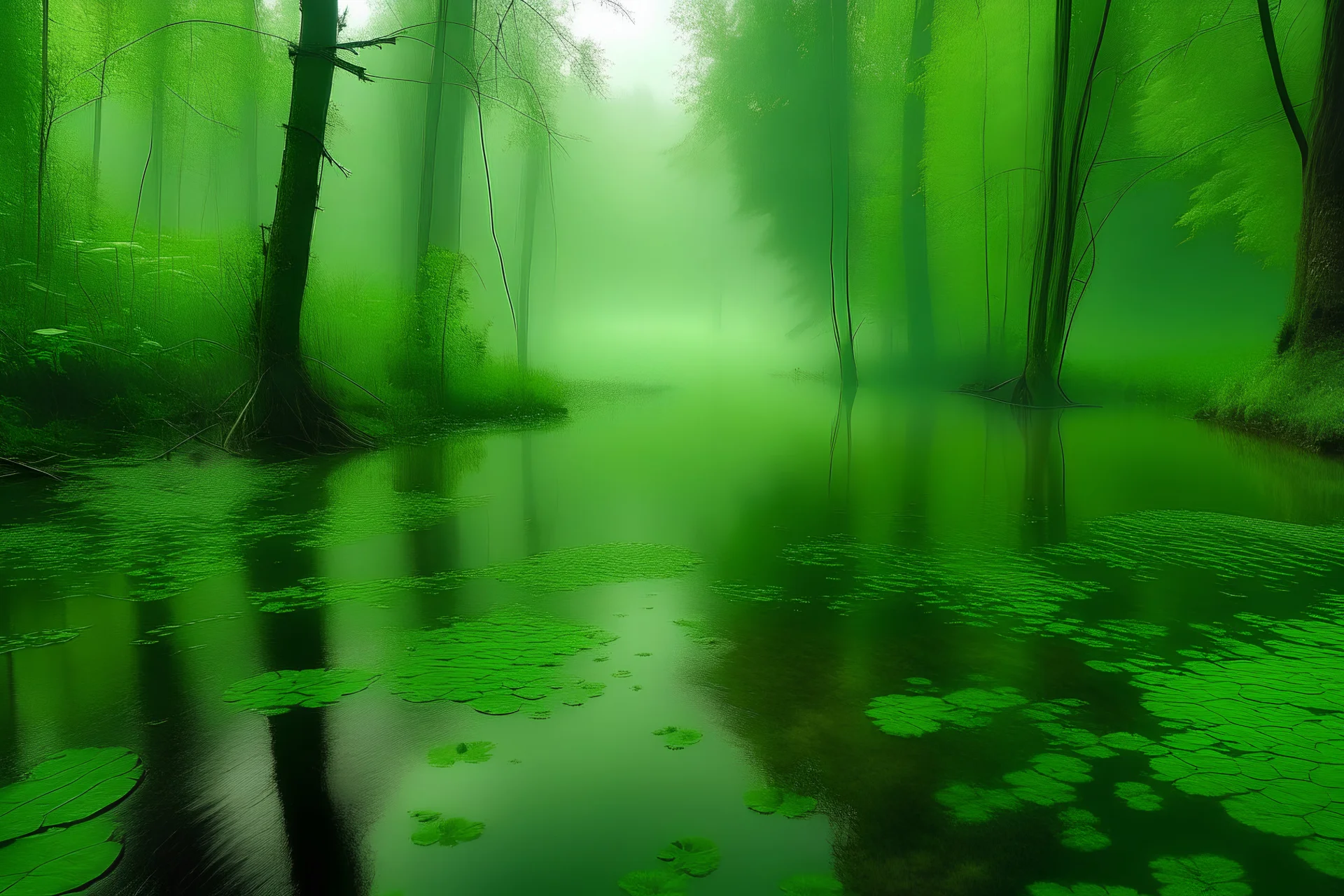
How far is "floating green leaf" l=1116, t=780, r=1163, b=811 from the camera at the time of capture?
136 centimetres

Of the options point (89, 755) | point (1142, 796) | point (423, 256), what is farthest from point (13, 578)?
point (423, 256)

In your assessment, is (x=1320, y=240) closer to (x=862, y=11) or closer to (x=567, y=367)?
(x=862, y=11)

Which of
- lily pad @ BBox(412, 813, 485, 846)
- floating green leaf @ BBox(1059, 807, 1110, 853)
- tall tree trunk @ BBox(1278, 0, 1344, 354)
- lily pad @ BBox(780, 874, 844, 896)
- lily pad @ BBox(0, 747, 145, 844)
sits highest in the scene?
tall tree trunk @ BBox(1278, 0, 1344, 354)

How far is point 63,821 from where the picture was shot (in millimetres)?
1312

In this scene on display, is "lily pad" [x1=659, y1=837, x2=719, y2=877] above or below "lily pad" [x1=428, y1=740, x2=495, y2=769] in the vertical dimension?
below

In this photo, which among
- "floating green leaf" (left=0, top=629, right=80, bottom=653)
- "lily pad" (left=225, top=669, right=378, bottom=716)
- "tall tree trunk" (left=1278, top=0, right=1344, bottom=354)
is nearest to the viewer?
"lily pad" (left=225, top=669, right=378, bottom=716)

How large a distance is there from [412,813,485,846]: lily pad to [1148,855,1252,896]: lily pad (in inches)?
42.3

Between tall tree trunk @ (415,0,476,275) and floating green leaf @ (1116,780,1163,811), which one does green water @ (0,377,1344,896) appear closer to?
floating green leaf @ (1116,780,1163,811)

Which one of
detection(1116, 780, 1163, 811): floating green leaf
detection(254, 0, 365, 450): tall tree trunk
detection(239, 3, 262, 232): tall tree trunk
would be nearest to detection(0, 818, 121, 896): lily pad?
detection(1116, 780, 1163, 811): floating green leaf

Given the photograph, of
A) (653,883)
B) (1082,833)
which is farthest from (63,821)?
(1082,833)

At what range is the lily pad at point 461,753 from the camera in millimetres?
1518

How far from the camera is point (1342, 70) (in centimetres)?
670

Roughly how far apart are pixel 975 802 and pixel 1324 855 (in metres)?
0.51

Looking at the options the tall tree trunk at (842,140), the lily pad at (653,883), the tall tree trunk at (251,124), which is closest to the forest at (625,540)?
the lily pad at (653,883)
